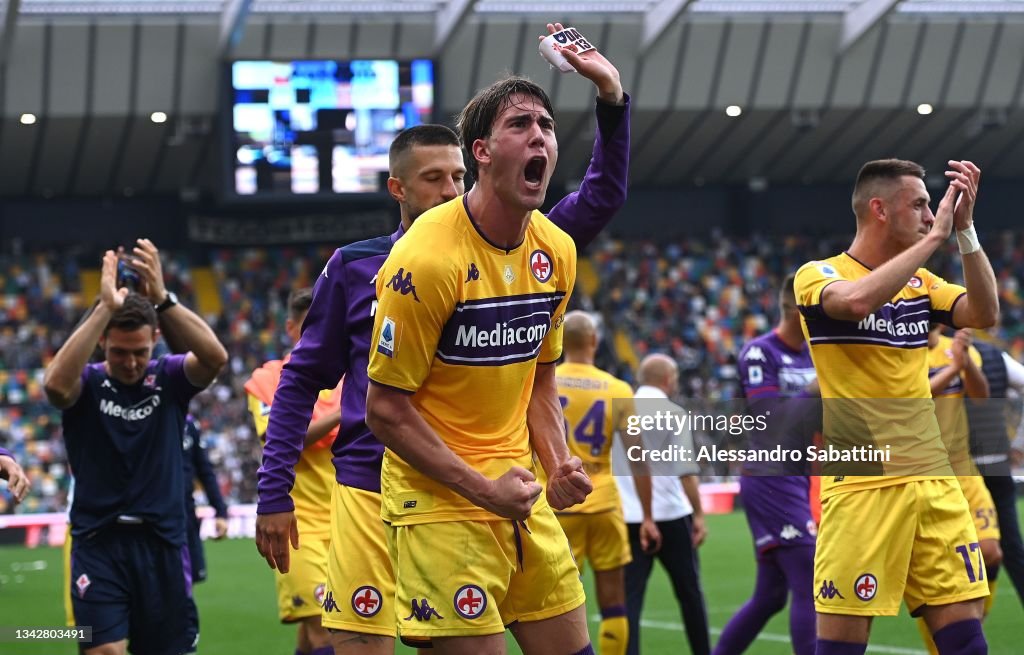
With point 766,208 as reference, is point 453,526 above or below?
below

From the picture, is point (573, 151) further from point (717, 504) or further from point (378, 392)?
point (378, 392)

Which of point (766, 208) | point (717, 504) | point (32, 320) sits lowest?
point (717, 504)

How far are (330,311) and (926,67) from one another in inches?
1014

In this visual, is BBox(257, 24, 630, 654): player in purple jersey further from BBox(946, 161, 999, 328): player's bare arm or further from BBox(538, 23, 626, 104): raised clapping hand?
BBox(946, 161, 999, 328): player's bare arm

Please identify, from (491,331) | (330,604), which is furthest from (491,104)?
(330,604)

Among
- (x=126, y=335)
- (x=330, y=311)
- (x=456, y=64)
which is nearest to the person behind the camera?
(x=330, y=311)

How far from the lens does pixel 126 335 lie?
618 cm

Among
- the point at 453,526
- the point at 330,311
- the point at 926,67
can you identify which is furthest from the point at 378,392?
the point at 926,67

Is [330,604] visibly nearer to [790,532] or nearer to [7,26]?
[790,532]

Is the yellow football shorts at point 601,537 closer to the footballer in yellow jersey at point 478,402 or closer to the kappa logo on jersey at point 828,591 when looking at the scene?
the kappa logo on jersey at point 828,591

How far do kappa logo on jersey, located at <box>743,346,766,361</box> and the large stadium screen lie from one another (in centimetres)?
1657

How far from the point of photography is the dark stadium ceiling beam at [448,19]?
2364 centimetres

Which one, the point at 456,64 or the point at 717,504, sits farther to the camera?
the point at 456,64

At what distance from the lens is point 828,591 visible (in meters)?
5.48
